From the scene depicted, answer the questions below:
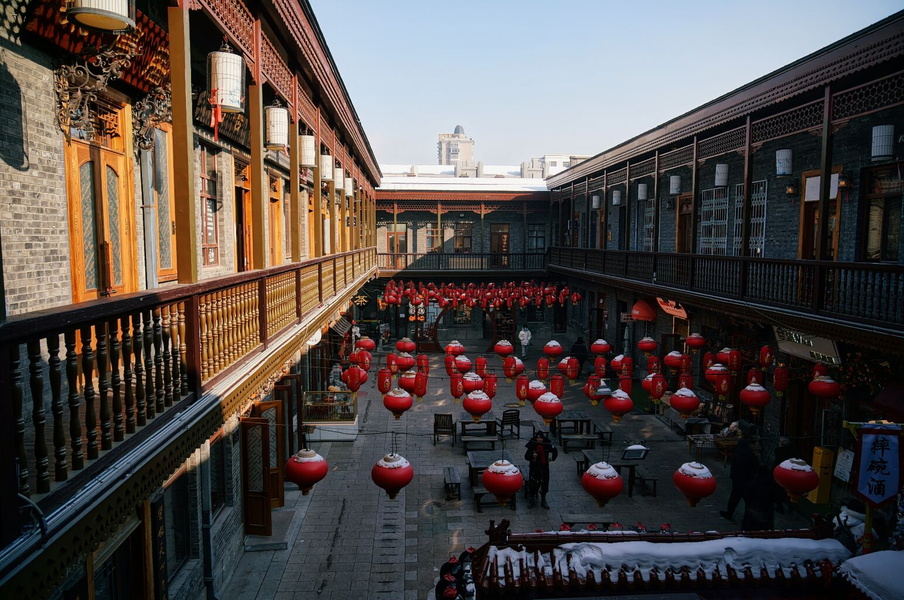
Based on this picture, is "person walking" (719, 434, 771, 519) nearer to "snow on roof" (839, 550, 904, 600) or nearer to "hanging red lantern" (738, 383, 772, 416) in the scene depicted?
"hanging red lantern" (738, 383, 772, 416)

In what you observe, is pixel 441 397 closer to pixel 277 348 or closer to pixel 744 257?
pixel 744 257

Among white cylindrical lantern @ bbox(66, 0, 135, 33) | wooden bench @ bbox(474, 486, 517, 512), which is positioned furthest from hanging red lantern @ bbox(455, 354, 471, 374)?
white cylindrical lantern @ bbox(66, 0, 135, 33)

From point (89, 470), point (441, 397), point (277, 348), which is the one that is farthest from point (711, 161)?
point (89, 470)

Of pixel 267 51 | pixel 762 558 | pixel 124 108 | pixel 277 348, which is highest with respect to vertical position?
pixel 267 51

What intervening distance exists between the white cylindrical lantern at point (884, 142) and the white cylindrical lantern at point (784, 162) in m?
2.69

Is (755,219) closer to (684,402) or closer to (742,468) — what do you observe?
(742,468)

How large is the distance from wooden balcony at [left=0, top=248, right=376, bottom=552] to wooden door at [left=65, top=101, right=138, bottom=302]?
0.82 metres

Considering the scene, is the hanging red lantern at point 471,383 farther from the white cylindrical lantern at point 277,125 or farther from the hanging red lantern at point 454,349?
the white cylindrical lantern at point 277,125

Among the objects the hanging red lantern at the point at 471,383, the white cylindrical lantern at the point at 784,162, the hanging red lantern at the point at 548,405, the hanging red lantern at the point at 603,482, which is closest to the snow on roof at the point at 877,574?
the hanging red lantern at the point at 603,482

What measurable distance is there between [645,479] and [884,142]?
25.7ft

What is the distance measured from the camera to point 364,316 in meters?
31.9

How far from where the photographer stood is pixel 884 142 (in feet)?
34.1

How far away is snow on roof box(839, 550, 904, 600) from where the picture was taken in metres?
5.78

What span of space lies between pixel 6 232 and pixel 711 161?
17446 mm
